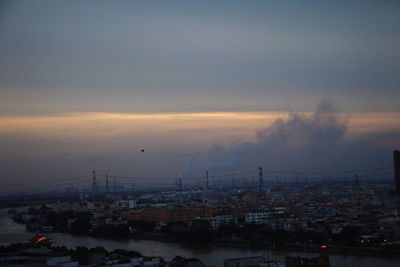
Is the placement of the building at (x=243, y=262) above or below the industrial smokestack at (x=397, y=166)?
below

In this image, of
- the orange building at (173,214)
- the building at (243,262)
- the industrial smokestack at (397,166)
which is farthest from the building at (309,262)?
the industrial smokestack at (397,166)

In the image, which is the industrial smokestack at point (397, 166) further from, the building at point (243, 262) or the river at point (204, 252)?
the building at point (243, 262)

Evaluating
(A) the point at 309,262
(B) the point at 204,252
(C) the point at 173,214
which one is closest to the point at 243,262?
(A) the point at 309,262

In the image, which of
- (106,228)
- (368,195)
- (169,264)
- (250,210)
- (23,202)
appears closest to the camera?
(169,264)

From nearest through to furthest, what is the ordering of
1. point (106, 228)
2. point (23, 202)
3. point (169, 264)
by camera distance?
point (169, 264) → point (106, 228) → point (23, 202)

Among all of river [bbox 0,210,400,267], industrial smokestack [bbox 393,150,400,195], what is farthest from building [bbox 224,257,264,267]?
industrial smokestack [bbox 393,150,400,195]

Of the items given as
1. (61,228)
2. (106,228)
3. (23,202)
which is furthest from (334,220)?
(23,202)

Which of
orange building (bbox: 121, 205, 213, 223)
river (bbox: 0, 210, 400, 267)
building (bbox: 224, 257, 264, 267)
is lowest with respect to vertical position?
river (bbox: 0, 210, 400, 267)

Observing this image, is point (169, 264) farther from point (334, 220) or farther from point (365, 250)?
point (334, 220)

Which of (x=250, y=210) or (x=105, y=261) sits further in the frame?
(x=250, y=210)

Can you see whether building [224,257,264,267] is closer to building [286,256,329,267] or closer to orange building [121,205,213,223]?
building [286,256,329,267]
